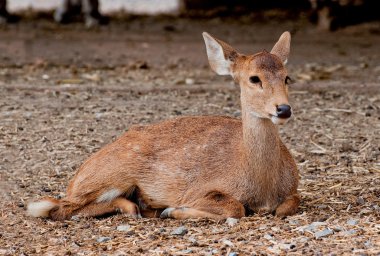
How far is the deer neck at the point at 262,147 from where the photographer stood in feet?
20.4

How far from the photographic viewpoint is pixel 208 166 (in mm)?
6410

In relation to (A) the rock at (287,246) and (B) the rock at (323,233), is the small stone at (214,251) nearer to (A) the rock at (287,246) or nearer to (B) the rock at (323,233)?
(A) the rock at (287,246)

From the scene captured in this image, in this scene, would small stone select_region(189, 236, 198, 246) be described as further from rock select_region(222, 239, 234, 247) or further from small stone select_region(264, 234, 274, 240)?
small stone select_region(264, 234, 274, 240)

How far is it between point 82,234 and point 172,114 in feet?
11.3

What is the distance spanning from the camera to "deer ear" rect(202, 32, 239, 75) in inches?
258

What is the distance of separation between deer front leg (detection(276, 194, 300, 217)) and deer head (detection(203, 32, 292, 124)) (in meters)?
0.57

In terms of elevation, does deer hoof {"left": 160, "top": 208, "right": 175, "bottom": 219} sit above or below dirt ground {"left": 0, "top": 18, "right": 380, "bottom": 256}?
above

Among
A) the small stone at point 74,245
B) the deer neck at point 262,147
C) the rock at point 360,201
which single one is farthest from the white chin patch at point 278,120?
the small stone at point 74,245

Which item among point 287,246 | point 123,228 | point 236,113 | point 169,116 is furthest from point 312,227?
point 236,113

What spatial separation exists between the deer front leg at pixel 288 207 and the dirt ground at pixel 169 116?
0.27 ft

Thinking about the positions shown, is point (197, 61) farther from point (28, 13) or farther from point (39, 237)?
point (39, 237)

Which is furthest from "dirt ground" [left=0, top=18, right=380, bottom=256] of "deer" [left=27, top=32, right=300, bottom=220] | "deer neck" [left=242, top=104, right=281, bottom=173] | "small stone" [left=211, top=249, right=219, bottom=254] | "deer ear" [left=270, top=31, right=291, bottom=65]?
"deer ear" [left=270, top=31, right=291, bottom=65]

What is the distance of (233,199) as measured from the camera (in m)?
6.18

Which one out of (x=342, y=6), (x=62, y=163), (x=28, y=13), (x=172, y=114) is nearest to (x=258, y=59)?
(x=62, y=163)
